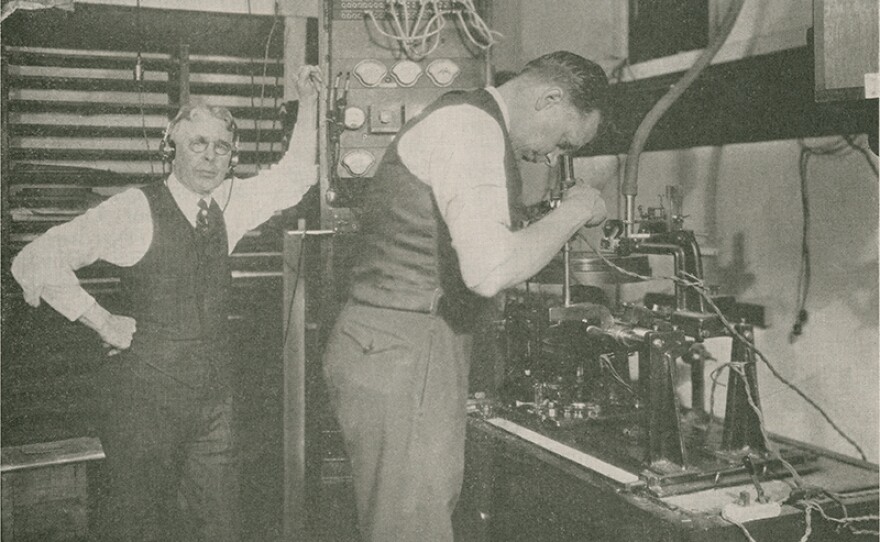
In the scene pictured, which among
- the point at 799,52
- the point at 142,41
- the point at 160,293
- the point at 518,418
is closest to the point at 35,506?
the point at 160,293

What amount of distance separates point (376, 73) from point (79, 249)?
4.39 feet

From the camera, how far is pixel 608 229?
2.37 m

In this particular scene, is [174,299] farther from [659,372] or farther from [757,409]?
[757,409]

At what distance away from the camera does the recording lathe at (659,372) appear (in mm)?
2305

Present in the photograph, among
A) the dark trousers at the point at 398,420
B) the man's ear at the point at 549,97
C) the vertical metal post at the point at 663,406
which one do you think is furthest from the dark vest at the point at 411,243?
the vertical metal post at the point at 663,406

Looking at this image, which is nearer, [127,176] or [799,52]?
[799,52]

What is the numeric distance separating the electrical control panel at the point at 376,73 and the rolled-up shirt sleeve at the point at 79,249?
715 mm

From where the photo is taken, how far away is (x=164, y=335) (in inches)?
113

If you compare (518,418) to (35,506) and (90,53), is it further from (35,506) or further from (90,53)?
(90,53)

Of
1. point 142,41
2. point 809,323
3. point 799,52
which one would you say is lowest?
point 809,323

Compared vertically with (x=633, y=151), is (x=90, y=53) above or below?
above

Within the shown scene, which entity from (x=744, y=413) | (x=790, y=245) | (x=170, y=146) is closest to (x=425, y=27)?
(x=170, y=146)

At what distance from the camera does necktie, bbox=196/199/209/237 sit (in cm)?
297

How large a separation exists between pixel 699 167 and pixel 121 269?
249 cm
